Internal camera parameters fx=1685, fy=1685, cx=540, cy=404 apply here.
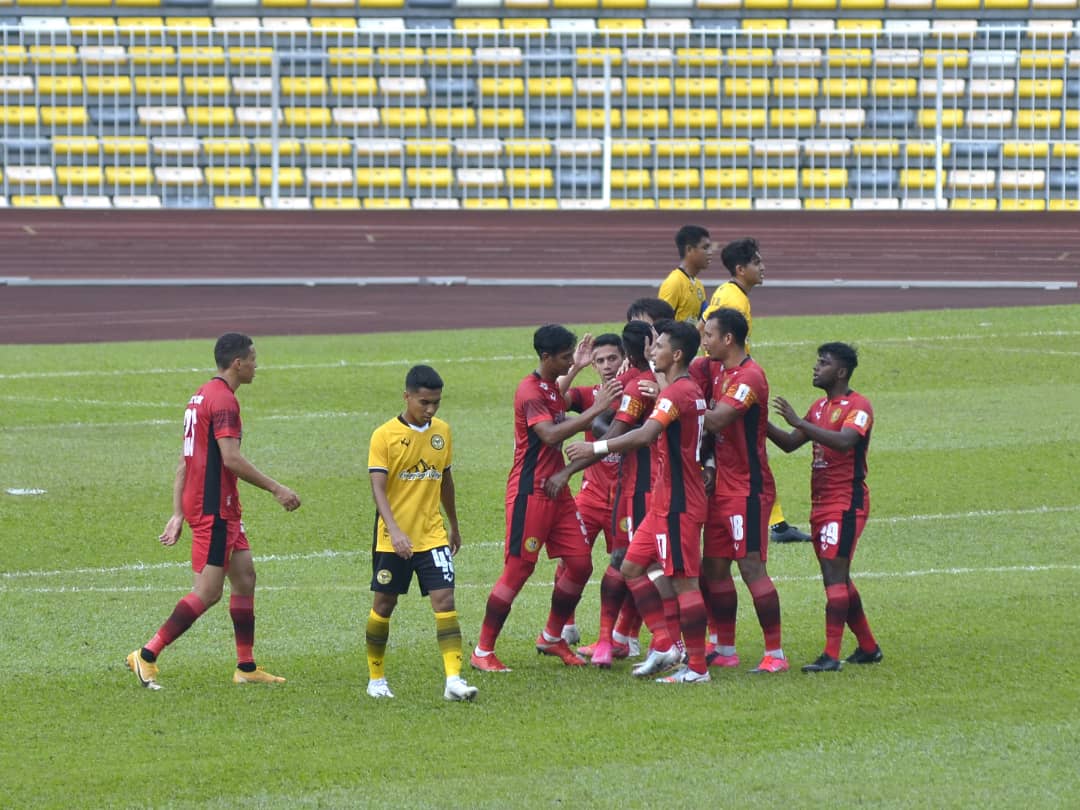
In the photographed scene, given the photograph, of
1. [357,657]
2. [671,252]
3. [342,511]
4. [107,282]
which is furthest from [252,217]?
[357,657]

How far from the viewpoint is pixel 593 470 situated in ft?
28.8

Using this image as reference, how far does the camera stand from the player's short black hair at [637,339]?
322 inches

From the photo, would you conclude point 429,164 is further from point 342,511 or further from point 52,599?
point 52,599

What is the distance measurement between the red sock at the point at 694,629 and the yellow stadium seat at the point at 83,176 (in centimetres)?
2271

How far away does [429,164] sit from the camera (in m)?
28.0

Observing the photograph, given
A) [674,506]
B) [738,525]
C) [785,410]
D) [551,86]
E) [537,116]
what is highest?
[551,86]

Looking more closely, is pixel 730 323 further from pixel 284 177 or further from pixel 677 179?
pixel 284 177

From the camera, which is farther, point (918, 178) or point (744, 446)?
point (918, 178)

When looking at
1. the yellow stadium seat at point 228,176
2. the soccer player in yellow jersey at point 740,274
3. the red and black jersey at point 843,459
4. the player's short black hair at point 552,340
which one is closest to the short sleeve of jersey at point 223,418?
the player's short black hair at point 552,340

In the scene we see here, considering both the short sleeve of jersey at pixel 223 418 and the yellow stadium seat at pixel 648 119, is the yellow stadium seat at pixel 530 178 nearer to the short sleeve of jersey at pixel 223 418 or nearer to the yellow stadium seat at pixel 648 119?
the yellow stadium seat at pixel 648 119

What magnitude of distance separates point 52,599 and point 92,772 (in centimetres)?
362

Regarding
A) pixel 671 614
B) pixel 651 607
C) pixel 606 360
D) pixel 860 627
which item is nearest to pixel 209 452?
pixel 606 360

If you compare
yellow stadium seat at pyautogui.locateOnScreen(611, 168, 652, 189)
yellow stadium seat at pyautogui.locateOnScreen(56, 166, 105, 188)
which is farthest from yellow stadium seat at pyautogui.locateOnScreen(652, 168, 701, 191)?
yellow stadium seat at pyautogui.locateOnScreen(56, 166, 105, 188)

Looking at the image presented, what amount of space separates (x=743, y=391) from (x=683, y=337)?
0.37 metres
